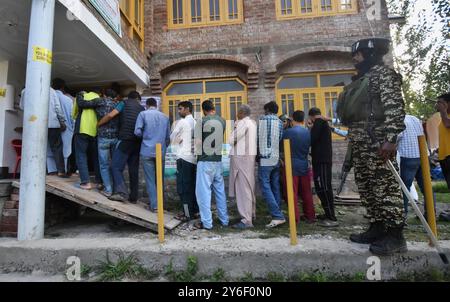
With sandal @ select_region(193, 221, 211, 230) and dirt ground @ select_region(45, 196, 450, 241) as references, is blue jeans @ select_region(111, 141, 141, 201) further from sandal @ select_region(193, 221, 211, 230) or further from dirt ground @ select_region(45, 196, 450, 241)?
sandal @ select_region(193, 221, 211, 230)

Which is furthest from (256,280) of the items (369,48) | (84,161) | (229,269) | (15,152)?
(15,152)

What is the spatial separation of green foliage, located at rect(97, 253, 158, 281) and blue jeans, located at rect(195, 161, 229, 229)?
44.1 inches

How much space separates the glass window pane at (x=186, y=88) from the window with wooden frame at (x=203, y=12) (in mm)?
1554

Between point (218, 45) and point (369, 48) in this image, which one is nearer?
point (369, 48)

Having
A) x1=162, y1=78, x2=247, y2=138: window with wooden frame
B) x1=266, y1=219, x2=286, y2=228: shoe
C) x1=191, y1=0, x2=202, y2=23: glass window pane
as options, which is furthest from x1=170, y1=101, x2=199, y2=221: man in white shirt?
x1=191, y1=0, x2=202, y2=23: glass window pane

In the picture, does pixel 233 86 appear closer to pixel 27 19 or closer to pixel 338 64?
pixel 338 64

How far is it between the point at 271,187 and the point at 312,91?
12.1ft

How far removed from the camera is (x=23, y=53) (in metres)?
5.57

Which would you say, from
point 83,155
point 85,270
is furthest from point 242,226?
point 83,155

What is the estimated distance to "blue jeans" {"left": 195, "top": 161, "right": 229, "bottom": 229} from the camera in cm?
380

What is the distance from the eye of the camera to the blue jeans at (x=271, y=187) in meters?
3.94

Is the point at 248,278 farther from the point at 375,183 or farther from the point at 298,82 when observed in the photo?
the point at 298,82

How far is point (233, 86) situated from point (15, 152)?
503 centimetres

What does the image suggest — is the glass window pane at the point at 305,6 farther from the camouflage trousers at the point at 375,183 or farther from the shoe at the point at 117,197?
the shoe at the point at 117,197
